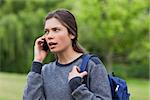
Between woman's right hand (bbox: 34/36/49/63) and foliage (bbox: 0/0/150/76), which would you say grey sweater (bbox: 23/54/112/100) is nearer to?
woman's right hand (bbox: 34/36/49/63)

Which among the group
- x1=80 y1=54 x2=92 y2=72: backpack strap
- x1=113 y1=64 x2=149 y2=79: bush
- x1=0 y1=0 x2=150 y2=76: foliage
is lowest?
x1=113 y1=64 x2=149 y2=79: bush

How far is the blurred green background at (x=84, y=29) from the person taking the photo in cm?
1717

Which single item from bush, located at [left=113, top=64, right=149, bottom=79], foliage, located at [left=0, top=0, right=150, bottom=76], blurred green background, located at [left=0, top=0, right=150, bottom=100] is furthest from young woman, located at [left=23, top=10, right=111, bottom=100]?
bush, located at [left=113, top=64, right=149, bottom=79]

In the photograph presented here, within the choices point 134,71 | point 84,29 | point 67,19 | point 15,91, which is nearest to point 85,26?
point 84,29

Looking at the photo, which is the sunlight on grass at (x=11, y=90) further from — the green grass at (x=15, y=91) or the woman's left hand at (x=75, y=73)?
the woman's left hand at (x=75, y=73)

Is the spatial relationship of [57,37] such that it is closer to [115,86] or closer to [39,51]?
[39,51]

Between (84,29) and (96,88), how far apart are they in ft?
78.1

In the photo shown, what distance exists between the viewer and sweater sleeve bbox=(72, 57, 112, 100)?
7.91ft

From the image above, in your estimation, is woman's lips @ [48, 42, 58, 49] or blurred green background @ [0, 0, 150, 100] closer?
woman's lips @ [48, 42, 58, 49]

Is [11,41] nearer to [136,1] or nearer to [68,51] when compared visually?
[136,1]

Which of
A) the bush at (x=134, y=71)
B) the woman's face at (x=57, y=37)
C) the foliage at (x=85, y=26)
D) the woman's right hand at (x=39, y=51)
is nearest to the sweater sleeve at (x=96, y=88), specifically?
the woman's face at (x=57, y=37)

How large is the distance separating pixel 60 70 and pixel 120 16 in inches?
587

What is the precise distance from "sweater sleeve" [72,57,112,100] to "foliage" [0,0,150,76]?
1315 cm

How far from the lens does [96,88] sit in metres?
2.45
